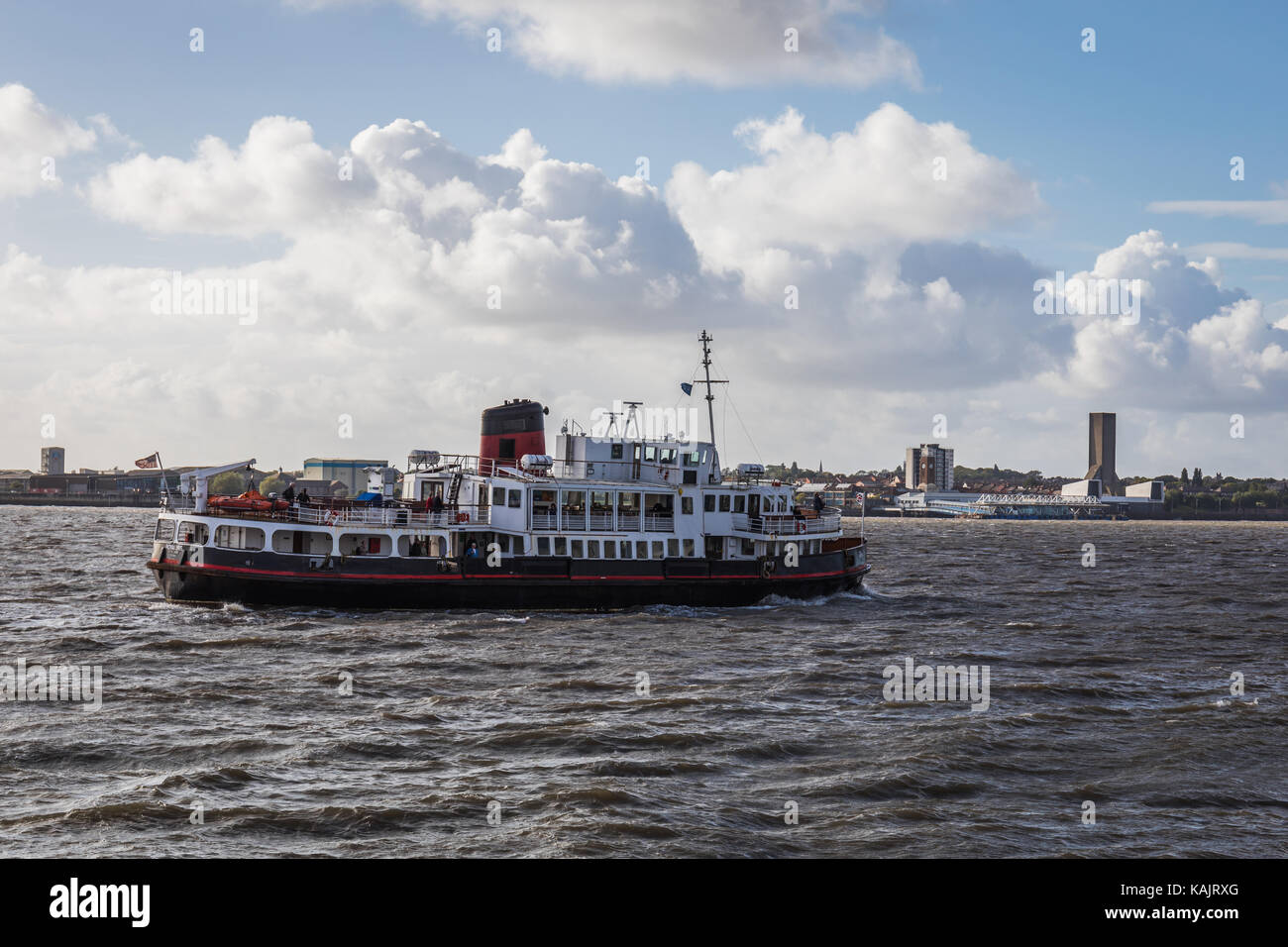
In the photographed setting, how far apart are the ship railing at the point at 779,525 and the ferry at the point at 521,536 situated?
107 mm

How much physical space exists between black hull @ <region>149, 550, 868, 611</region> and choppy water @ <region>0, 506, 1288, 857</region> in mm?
1201

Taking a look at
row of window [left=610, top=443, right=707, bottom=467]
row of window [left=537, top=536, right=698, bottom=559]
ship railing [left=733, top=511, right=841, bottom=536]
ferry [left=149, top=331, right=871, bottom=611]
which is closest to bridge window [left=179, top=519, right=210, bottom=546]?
ferry [left=149, top=331, right=871, bottom=611]

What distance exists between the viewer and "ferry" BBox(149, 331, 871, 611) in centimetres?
4497

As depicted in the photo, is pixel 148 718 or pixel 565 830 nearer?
pixel 565 830

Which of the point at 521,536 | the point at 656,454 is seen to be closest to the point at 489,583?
the point at 521,536

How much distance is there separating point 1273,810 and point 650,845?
11.6 meters

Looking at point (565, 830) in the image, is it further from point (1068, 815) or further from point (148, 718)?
point (148, 718)

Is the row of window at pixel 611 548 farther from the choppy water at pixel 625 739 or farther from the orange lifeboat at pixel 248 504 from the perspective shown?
the orange lifeboat at pixel 248 504

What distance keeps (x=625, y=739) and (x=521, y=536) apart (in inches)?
995

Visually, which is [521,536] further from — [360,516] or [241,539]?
[241,539]

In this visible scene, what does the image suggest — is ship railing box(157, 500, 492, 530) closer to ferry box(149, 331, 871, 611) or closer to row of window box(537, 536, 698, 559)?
ferry box(149, 331, 871, 611)

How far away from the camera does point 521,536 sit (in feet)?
157
